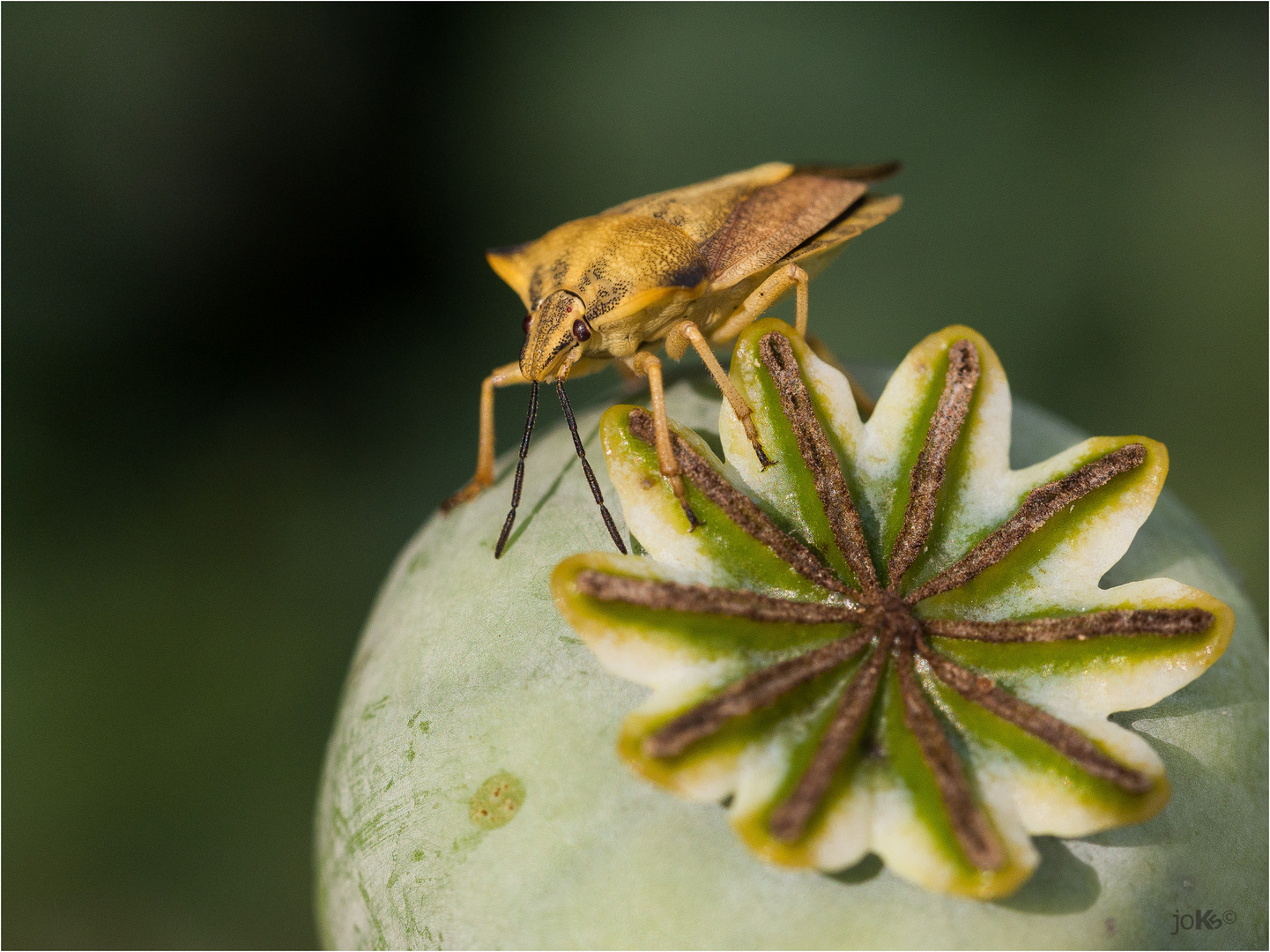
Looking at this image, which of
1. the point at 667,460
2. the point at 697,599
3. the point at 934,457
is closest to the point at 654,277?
the point at 667,460

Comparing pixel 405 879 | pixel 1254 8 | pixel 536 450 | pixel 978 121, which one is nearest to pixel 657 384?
pixel 536 450

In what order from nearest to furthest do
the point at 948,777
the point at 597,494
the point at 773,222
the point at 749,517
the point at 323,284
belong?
the point at 948,777 → the point at 749,517 → the point at 597,494 → the point at 773,222 → the point at 323,284

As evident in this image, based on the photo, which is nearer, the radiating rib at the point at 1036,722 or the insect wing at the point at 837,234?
the radiating rib at the point at 1036,722

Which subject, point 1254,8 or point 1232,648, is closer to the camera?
point 1232,648

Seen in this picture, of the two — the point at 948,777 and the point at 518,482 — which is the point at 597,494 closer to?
the point at 518,482

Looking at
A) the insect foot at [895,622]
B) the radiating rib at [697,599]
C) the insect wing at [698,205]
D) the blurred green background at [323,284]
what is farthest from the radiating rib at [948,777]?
the blurred green background at [323,284]

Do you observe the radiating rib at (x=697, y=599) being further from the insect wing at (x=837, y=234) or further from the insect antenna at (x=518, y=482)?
the insect wing at (x=837, y=234)

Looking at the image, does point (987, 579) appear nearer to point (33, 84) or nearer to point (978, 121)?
point (978, 121)
